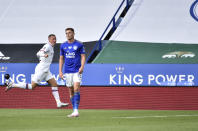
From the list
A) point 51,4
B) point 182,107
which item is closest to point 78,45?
point 182,107

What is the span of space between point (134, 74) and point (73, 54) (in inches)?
322

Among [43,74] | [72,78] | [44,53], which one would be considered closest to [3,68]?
[43,74]

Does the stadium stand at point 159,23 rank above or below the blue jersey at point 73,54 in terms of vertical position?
above

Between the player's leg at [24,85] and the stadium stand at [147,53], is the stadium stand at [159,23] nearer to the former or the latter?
the stadium stand at [147,53]

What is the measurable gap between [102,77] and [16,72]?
2.96m

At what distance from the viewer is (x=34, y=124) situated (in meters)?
9.80

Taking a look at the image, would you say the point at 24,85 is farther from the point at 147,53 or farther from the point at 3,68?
the point at 147,53

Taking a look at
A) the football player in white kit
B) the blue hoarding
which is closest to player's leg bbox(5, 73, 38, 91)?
the football player in white kit

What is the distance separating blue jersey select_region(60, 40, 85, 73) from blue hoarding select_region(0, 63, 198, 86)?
307 inches

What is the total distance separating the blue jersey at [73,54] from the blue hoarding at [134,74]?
7795mm

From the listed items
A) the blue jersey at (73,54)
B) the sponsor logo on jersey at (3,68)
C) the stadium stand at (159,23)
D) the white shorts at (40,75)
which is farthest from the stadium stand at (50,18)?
the blue jersey at (73,54)

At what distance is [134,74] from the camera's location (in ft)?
64.9

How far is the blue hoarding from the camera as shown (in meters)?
19.5

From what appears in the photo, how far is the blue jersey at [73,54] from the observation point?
38.6 feet
